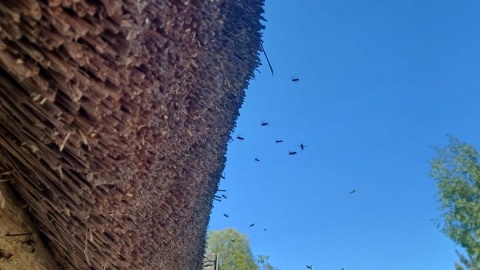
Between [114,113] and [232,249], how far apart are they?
1339 cm

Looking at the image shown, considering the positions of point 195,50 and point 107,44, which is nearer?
point 107,44

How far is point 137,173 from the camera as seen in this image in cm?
181

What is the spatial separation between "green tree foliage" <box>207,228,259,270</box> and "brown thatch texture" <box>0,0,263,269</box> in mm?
11138

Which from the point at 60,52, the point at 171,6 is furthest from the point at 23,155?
the point at 171,6

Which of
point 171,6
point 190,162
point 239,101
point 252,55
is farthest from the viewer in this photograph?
point 239,101

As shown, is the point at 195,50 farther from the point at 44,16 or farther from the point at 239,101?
the point at 239,101

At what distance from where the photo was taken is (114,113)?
4.66 ft

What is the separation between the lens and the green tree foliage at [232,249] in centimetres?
1348

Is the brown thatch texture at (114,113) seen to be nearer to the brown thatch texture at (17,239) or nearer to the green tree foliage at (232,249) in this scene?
the brown thatch texture at (17,239)

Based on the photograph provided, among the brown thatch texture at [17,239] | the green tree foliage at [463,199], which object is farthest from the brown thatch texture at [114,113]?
the green tree foliage at [463,199]

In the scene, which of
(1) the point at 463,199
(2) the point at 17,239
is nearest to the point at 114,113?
(2) the point at 17,239

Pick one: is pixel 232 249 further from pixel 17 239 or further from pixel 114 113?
pixel 114 113

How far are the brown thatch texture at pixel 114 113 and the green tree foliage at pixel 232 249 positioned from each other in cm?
1114

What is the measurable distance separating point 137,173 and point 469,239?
9951 mm
